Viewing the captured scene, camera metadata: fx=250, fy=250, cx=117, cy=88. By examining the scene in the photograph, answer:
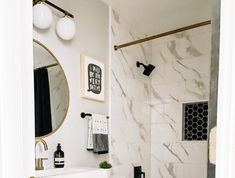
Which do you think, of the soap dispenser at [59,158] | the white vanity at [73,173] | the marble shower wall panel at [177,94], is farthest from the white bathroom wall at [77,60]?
the marble shower wall panel at [177,94]

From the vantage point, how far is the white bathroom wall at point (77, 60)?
6.89 feet

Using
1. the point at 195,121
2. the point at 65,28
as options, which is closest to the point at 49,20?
the point at 65,28

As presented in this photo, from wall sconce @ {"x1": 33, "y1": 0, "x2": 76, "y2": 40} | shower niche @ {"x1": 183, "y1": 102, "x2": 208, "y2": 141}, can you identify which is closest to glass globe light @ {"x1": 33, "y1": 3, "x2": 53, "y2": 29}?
wall sconce @ {"x1": 33, "y1": 0, "x2": 76, "y2": 40}

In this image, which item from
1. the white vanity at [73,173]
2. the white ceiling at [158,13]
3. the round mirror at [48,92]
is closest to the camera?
the white vanity at [73,173]

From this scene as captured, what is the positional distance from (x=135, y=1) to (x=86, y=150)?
1.63 metres

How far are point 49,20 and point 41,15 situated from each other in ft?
0.24

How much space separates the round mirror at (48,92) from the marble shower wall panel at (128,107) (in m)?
0.73

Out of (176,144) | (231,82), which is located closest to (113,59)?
(176,144)

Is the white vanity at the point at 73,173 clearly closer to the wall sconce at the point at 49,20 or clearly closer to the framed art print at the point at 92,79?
the framed art print at the point at 92,79

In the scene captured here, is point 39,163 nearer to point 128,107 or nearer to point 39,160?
point 39,160

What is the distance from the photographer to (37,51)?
6.47 ft

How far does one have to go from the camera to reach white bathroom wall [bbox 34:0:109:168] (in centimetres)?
210

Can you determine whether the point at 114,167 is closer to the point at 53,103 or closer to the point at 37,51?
the point at 53,103

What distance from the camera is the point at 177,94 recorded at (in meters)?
3.31
